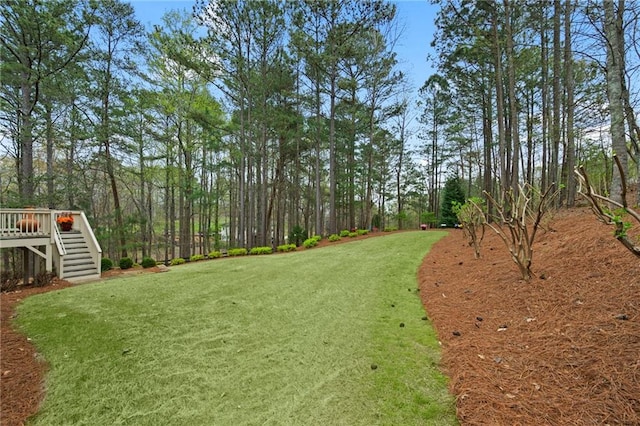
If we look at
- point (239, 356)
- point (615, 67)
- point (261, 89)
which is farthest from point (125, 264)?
point (615, 67)

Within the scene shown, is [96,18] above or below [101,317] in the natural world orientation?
above

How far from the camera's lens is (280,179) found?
56.4 ft

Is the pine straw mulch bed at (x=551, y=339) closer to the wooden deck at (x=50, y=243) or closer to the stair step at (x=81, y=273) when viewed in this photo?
the stair step at (x=81, y=273)

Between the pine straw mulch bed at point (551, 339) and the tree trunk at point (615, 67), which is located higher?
the tree trunk at point (615, 67)

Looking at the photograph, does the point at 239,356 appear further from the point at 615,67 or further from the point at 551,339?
the point at 615,67

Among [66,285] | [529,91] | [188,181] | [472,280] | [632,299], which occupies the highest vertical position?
[529,91]

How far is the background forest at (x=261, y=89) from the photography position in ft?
26.5

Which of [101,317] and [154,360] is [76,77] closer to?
[101,317]

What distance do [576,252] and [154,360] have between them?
5381 mm

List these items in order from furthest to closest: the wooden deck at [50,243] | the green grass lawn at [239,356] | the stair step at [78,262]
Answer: the stair step at [78,262], the wooden deck at [50,243], the green grass lawn at [239,356]

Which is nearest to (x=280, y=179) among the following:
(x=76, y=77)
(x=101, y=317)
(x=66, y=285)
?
(x=76, y=77)

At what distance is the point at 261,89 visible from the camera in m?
11.8

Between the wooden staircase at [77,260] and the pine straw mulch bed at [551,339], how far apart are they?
8.32 metres

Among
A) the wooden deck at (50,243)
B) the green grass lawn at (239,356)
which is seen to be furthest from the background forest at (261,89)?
the green grass lawn at (239,356)
